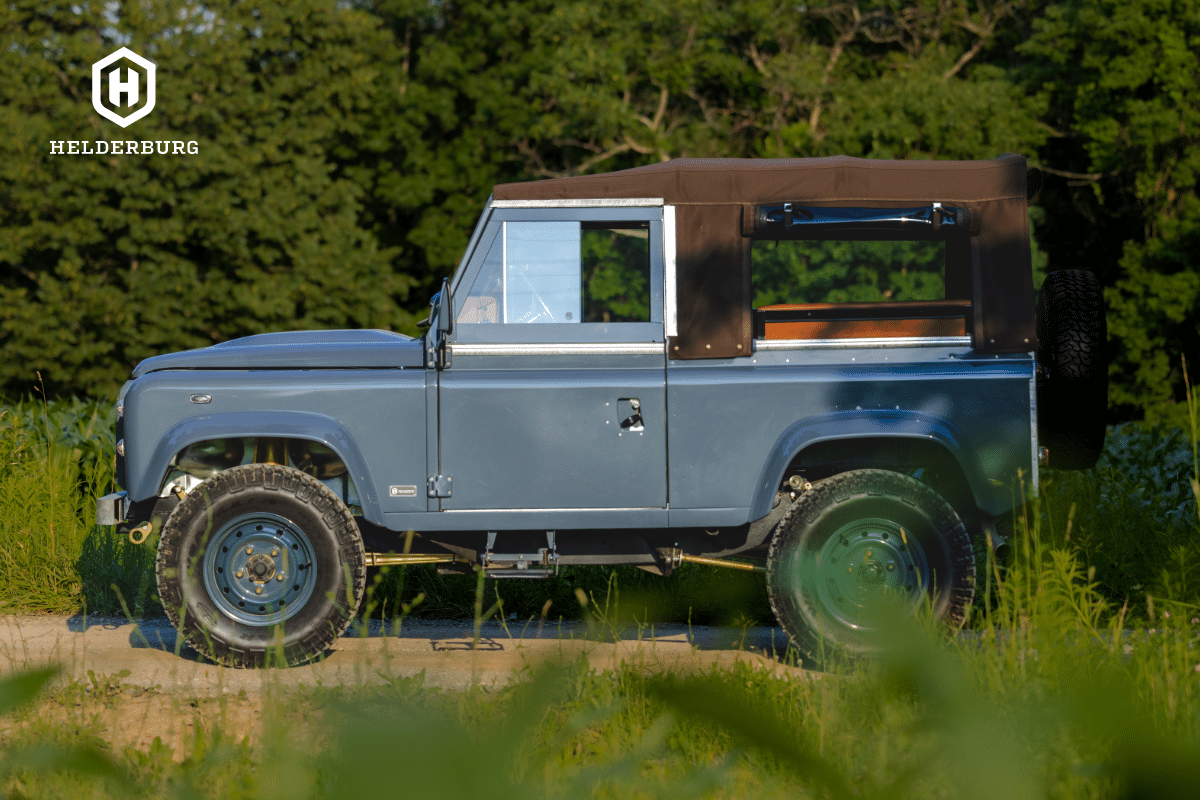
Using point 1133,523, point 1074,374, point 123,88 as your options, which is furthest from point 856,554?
point 123,88

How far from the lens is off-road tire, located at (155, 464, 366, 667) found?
4.62m

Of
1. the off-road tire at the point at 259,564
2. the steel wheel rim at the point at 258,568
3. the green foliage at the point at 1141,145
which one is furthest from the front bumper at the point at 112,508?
the green foliage at the point at 1141,145

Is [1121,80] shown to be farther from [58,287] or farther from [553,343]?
[58,287]

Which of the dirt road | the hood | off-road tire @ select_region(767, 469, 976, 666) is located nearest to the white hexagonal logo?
the dirt road

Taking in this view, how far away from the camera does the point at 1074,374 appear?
16.4 ft

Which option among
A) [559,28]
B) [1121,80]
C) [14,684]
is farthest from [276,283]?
[14,684]

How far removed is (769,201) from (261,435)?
96.9 inches

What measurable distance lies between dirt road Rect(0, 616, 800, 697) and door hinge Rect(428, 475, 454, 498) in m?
0.65

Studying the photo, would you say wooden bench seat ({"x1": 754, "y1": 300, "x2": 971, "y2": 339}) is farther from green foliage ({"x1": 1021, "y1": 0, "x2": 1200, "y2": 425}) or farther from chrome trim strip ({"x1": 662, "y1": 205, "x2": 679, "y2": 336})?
green foliage ({"x1": 1021, "y1": 0, "x2": 1200, "y2": 425})

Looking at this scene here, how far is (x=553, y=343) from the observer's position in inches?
190

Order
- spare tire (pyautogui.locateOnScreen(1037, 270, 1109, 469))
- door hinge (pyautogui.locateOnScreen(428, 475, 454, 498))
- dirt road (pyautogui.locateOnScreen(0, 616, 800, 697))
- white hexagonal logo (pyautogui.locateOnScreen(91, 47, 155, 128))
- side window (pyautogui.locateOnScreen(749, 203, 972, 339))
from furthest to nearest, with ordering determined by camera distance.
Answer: white hexagonal logo (pyautogui.locateOnScreen(91, 47, 155, 128)) → spare tire (pyautogui.locateOnScreen(1037, 270, 1109, 469)) → side window (pyautogui.locateOnScreen(749, 203, 972, 339)) → door hinge (pyautogui.locateOnScreen(428, 475, 454, 498)) → dirt road (pyautogui.locateOnScreen(0, 616, 800, 697))

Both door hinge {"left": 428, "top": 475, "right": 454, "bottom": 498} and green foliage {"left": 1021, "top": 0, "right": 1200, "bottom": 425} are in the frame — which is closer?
door hinge {"left": 428, "top": 475, "right": 454, "bottom": 498}

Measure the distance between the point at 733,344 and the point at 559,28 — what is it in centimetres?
1968

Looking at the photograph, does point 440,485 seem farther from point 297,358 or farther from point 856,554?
point 856,554
